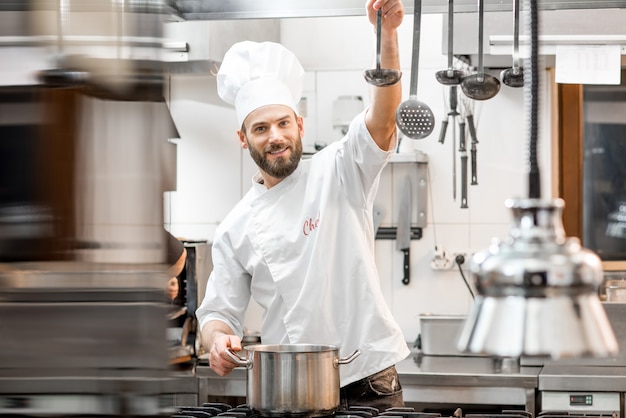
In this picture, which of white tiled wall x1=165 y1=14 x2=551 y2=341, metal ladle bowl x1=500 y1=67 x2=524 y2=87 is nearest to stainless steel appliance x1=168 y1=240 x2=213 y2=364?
white tiled wall x1=165 y1=14 x2=551 y2=341

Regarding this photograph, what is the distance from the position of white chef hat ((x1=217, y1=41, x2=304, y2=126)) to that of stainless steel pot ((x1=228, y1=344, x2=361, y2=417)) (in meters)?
→ 0.92

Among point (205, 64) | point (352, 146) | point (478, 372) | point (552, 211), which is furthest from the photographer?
point (205, 64)

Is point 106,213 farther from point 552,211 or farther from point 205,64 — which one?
point 205,64

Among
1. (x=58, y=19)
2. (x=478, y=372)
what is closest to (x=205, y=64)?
(x=478, y=372)

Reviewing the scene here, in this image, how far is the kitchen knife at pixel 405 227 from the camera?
3.70 m

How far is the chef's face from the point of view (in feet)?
8.14

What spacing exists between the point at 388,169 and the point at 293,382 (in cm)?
201

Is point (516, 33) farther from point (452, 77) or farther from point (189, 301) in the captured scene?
point (189, 301)

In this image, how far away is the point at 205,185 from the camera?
12.9 feet

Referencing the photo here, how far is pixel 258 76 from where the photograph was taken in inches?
102

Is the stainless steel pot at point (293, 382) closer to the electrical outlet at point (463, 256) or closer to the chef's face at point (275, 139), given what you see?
the chef's face at point (275, 139)

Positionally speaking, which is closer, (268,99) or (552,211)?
(552,211)

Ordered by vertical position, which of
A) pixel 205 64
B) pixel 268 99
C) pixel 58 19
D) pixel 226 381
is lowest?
pixel 226 381

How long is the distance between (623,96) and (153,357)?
3.30 metres
